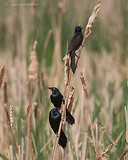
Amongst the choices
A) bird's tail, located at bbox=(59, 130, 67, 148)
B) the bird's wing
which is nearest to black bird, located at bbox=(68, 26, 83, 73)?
the bird's wing

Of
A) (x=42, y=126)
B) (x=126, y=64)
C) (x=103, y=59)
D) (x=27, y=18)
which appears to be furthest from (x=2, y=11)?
(x=42, y=126)

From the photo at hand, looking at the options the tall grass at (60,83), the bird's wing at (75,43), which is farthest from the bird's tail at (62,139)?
the bird's wing at (75,43)

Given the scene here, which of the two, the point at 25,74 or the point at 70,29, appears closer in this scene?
the point at 25,74

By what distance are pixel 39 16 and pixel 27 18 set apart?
16.7 inches

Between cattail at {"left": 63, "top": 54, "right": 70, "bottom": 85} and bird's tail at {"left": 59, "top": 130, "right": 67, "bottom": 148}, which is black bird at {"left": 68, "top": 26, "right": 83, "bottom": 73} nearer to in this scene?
cattail at {"left": 63, "top": 54, "right": 70, "bottom": 85}

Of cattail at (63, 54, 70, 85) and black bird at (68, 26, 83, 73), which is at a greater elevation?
black bird at (68, 26, 83, 73)

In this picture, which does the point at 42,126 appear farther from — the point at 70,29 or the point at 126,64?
the point at 70,29

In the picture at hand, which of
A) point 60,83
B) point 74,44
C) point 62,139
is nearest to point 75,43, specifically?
point 74,44

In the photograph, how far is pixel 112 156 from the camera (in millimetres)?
1157

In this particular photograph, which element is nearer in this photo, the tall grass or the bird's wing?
the bird's wing

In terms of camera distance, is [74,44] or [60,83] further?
[60,83]

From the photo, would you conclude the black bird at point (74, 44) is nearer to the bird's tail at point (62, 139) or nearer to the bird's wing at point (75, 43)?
the bird's wing at point (75, 43)

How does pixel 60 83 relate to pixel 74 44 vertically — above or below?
below

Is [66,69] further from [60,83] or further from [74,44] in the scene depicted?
[60,83]
